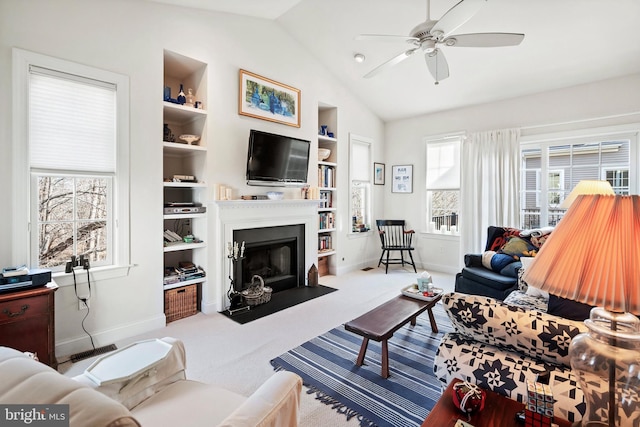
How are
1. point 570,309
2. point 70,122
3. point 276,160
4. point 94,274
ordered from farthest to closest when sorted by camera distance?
1. point 276,160
2. point 94,274
3. point 70,122
4. point 570,309

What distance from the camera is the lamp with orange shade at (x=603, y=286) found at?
2.52 ft

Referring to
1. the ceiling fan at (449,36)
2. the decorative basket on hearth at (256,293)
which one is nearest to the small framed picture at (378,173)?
the decorative basket on hearth at (256,293)

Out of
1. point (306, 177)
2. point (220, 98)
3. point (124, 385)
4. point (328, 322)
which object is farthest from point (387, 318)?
point (220, 98)

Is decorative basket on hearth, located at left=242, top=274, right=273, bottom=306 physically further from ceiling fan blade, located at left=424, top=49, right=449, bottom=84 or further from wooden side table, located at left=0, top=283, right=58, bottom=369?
ceiling fan blade, located at left=424, top=49, right=449, bottom=84

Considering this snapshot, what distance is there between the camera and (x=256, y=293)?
3.63 metres

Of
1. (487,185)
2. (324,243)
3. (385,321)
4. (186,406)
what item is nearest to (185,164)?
(324,243)

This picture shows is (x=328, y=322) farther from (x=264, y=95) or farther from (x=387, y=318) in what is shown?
(x=264, y=95)

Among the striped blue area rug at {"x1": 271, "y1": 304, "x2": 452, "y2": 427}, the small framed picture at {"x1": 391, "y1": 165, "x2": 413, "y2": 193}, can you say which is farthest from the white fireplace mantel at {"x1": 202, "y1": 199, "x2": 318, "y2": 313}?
the small framed picture at {"x1": 391, "y1": 165, "x2": 413, "y2": 193}

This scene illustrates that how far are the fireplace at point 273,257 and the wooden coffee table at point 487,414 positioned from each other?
291cm

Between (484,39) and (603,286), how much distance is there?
2267mm

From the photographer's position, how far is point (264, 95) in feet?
12.9

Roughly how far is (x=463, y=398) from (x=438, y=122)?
5147 millimetres

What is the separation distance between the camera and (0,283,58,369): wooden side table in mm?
1988

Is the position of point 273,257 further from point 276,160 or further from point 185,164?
point 185,164
